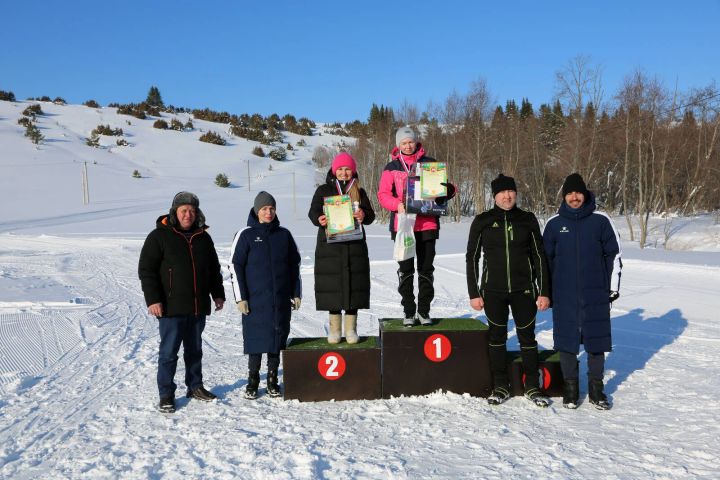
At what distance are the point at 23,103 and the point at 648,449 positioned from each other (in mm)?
60552

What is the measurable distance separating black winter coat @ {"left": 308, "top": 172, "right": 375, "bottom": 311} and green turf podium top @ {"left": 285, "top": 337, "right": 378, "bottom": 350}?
0.35 metres

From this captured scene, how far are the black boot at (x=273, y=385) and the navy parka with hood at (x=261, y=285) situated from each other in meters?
0.23

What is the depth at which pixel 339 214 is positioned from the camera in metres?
4.78

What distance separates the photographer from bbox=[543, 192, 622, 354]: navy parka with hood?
449cm

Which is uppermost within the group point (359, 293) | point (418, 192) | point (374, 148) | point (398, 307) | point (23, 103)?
point (23, 103)

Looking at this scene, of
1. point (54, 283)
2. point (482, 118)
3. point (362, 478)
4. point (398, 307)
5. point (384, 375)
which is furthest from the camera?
point (482, 118)

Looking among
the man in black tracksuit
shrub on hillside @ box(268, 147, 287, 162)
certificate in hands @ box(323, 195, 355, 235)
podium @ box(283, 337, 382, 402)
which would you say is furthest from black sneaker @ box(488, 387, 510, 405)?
shrub on hillside @ box(268, 147, 287, 162)

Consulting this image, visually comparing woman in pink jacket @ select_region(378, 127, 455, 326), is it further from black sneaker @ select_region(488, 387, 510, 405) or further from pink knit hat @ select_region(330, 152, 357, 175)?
black sneaker @ select_region(488, 387, 510, 405)

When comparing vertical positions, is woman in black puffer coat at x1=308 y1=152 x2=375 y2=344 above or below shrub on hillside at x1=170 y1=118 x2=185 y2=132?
below

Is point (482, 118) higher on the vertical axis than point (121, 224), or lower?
higher

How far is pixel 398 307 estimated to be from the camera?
9.03 meters

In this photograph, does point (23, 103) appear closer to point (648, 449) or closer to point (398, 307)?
point (398, 307)

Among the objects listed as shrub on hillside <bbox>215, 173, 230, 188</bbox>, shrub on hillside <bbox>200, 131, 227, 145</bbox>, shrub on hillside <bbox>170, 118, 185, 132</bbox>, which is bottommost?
shrub on hillside <bbox>215, 173, 230, 188</bbox>

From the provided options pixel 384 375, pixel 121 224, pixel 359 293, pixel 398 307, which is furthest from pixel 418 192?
pixel 121 224
